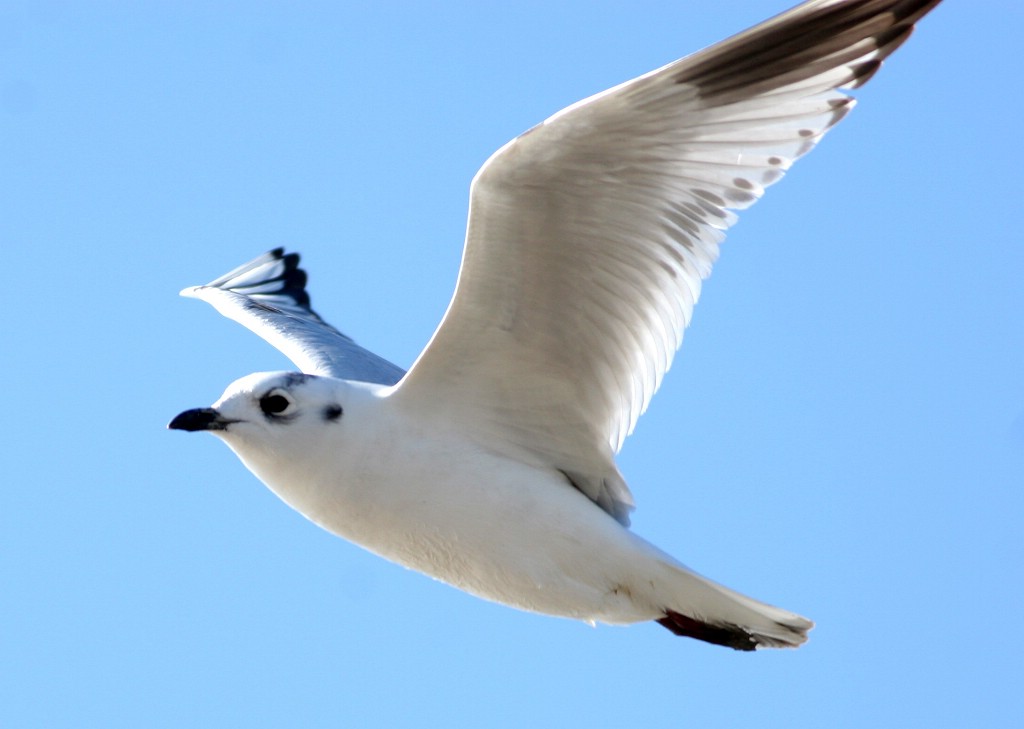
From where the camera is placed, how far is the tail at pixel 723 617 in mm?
6254

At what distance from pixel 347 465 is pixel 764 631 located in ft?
5.62

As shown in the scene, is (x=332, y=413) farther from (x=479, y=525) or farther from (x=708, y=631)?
(x=708, y=631)

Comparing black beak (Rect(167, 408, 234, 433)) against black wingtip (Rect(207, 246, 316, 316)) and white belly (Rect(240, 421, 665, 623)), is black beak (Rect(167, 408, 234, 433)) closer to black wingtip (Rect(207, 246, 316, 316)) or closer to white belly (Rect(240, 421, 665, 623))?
white belly (Rect(240, 421, 665, 623))

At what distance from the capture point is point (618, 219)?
19.6 ft

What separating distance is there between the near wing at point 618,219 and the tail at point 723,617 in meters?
0.63

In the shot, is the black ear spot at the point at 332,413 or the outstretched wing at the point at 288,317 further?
the outstretched wing at the point at 288,317

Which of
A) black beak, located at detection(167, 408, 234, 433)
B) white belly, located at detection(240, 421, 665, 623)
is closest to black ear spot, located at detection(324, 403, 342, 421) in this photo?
white belly, located at detection(240, 421, 665, 623)

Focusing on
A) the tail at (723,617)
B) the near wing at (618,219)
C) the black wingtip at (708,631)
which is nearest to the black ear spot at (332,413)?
the near wing at (618,219)

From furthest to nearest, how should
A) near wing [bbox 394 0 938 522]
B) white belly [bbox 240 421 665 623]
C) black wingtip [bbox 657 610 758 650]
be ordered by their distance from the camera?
black wingtip [bbox 657 610 758 650]
white belly [bbox 240 421 665 623]
near wing [bbox 394 0 938 522]

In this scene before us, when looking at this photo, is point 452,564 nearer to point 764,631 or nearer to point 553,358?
point 553,358

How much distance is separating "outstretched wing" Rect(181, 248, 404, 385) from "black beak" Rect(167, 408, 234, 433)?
1171mm

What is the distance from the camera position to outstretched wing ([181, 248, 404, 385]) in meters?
7.71

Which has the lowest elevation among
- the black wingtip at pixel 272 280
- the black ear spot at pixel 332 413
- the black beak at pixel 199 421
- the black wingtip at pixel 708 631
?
the black wingtip at pixel 708 631

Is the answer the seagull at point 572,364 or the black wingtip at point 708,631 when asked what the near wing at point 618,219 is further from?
the black wingtip at point 708,631
